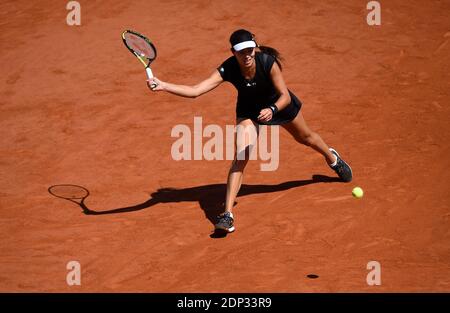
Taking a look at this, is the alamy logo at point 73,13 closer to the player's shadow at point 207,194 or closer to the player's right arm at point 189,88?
the player's shadow at point 207,194

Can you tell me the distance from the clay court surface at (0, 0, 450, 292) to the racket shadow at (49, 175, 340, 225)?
0.02m

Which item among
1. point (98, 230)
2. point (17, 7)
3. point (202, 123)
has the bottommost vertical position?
point (98, 230)

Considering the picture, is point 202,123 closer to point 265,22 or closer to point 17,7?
point 265,22

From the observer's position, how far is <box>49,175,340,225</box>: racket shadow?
24.2 feet

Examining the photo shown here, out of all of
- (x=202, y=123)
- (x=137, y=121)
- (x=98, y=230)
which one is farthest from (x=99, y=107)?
(x=98, y=230)

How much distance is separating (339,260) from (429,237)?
35.8 inches

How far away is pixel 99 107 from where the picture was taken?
379 inches

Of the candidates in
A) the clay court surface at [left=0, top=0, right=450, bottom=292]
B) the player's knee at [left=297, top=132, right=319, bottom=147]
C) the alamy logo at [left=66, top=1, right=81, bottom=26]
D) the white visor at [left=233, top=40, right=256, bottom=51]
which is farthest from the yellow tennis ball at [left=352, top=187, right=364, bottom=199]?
the alamy logo at [left=66, top=1, right=81, bottom=26]

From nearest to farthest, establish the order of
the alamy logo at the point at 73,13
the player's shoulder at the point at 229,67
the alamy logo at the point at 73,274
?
the alamy logo at the point at 73,274 < the player's shoulder at the point at 229,67 < the alamy logo at the point at 73,13

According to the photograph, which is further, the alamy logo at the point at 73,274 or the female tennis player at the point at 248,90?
the female tennis player at the point at 248,90

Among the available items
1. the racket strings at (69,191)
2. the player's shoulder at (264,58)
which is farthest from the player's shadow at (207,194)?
the player's shoulder at (264,58)

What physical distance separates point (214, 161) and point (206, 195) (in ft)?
2.57

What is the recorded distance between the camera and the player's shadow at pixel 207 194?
739 centimetres

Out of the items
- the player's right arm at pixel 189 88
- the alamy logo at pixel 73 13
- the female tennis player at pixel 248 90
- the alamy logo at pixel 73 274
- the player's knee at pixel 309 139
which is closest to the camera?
the alamy logo at pixel 73 274
